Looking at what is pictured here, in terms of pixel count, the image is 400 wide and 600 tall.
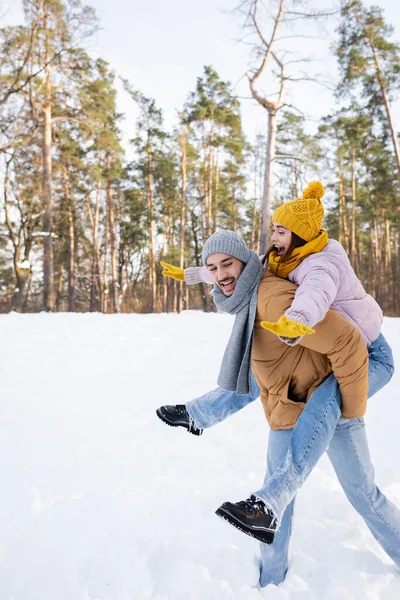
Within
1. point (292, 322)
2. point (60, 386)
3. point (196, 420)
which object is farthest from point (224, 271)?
point (60, 386)

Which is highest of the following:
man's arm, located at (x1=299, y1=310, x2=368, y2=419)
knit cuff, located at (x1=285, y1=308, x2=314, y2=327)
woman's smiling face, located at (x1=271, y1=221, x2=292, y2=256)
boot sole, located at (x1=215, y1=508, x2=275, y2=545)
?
woman's smiling face, located at (x1=271, y1=221, x2=292, y2=256)

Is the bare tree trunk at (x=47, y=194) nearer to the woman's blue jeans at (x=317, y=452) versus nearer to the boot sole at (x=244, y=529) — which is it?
the woman's blue jeans at (x=317, y=452)

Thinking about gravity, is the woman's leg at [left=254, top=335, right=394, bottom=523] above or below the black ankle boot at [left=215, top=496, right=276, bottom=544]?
above

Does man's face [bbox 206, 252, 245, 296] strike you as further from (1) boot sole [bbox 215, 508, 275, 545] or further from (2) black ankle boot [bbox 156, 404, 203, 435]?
(1) boot sole [bbox 215, 508, 275, 545]

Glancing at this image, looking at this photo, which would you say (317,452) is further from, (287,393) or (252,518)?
(252,518)

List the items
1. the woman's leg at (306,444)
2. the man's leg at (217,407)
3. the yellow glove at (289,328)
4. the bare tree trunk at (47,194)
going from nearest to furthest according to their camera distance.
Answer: the yellow glove at (289,328), the woman's leg at (306,444), the man's leg at (217,407), the bare tree trunk at (47,194)

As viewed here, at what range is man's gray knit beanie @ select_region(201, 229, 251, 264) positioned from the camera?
1956mm

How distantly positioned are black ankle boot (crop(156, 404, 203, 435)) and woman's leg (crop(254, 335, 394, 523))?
0.68 meters

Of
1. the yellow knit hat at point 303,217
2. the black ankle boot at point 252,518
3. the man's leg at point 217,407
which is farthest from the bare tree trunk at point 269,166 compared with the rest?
the black ankle boot at point 252,518

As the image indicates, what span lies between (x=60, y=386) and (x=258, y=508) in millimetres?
4455

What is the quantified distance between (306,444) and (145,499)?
5.78 feet

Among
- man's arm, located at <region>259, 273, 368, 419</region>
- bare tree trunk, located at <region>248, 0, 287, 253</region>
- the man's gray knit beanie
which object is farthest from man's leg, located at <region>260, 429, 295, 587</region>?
bare tree trunk, located at <region>248, 0, 287, 253</region>

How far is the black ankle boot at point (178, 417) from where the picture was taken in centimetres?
236

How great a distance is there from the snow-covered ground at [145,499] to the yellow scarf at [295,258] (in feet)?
5.54
